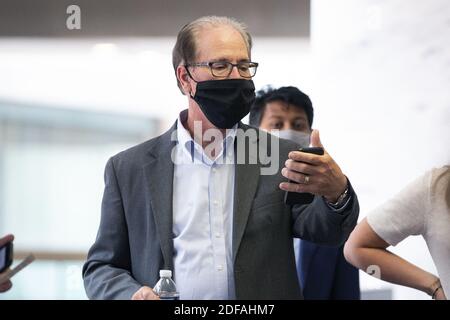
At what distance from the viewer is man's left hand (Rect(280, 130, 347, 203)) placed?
1434 mm

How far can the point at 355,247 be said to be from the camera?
1.77 metres

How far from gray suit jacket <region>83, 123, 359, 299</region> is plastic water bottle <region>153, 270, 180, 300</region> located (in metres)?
0.05

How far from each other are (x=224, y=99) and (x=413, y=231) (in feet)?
1.67

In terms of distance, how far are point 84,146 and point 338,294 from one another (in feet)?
4.21

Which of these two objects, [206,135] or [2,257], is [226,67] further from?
[2,257]

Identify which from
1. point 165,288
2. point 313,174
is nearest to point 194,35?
point 313,174

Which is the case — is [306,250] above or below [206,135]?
below

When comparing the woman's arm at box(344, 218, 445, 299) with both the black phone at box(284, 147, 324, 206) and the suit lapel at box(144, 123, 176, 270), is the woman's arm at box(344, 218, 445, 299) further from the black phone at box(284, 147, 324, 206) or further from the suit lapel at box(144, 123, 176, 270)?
the suit lapel at box(144, 123, 176, 270)

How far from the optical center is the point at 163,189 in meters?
1.61

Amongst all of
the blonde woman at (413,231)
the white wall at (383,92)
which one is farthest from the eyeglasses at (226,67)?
the white wall at (383,92)

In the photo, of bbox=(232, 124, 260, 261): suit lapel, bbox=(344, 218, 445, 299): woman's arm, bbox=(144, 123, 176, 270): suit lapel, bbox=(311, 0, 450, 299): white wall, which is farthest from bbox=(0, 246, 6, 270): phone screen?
bbox=(311, 0, 450, 299): white wall

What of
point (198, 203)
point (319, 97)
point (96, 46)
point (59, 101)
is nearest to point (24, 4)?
point (96, 46)

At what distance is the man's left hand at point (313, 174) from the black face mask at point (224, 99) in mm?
286
